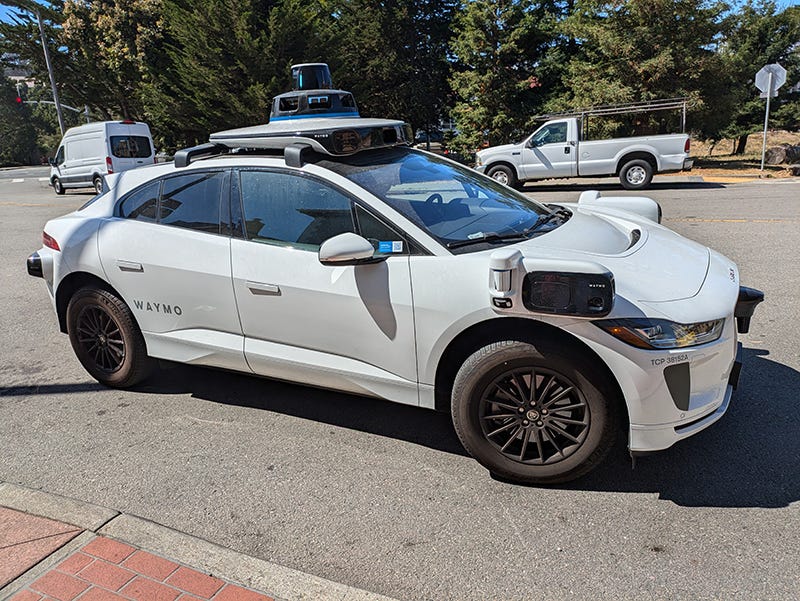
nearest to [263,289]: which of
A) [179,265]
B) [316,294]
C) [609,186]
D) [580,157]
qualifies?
[316,294]

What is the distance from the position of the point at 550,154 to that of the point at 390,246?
46.5 feet

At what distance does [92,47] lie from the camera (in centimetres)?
3209

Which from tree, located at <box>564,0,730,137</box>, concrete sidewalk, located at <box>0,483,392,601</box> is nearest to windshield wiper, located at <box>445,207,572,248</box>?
concrete sidewalk, located at <box>0,483,392,601</box>

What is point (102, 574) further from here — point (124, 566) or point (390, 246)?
point (390, 246)

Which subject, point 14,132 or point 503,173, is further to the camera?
point 14,132

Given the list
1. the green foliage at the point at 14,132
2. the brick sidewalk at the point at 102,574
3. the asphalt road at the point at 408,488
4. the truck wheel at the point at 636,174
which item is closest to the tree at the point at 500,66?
the truck wheel at the point at 636,174

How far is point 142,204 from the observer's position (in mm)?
4223

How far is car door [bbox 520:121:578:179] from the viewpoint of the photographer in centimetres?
1631

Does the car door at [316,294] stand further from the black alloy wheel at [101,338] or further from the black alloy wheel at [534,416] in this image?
the black alloy wheel at [101,338]

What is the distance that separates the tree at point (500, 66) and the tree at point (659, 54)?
285cm

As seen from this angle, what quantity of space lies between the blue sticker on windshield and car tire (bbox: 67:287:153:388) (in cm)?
193

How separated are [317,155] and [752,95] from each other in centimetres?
2992

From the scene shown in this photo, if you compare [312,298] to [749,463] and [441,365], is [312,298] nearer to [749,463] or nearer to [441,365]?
[441,365]

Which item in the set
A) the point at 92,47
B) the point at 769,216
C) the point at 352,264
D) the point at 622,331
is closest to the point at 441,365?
the point at 352,264
